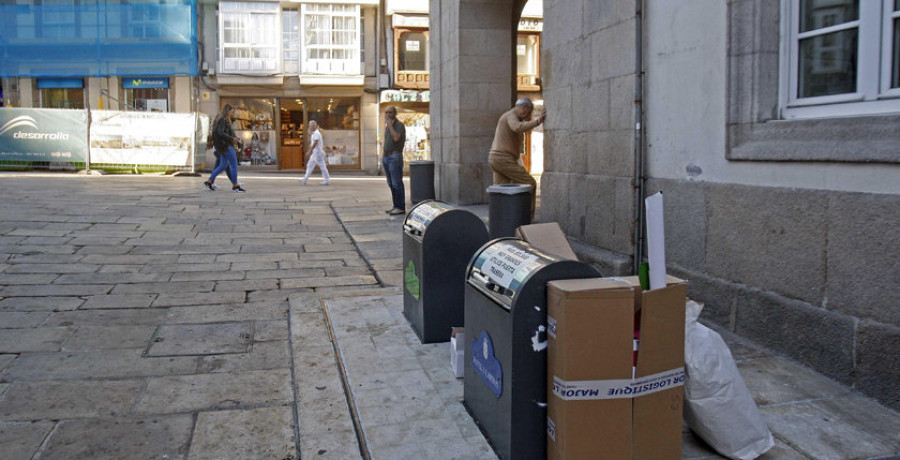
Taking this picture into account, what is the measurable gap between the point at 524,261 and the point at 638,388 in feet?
2.22

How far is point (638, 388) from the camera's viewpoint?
9.55ft

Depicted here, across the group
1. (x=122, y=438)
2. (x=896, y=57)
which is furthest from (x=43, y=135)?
(x=896, y=57)

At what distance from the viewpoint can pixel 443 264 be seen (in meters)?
4.78

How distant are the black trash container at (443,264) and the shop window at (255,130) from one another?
84.8 ft

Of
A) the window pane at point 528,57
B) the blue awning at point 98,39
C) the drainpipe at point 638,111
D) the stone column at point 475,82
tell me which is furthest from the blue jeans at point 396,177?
the blue awning at point 98,39

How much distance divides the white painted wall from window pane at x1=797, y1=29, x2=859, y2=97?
0.49 m

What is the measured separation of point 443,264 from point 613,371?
208 cm

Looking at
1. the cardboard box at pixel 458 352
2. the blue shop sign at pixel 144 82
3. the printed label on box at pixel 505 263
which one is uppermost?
the blue shop sign at pixel 144 82

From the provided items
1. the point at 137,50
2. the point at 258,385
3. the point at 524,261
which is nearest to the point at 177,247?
the point at 258,385

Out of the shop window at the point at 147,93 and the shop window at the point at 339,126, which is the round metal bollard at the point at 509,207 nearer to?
the shop window at the point at 339,126

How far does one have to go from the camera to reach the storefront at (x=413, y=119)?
93.2 feet

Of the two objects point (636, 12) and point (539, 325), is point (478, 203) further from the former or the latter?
point (539, 325)

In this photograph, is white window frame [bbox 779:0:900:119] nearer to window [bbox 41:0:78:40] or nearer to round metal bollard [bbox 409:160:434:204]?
round metal bollard [bbox 409:160:434:204]

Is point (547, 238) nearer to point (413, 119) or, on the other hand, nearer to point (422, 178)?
point (422, 178)
